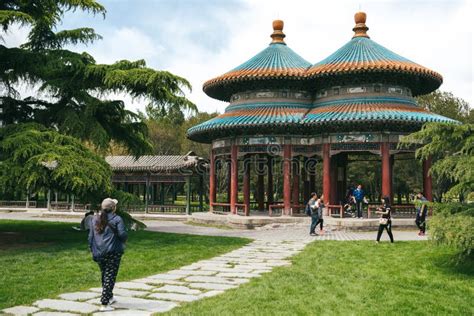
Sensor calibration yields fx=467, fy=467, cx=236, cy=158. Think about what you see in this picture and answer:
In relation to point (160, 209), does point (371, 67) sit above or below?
above

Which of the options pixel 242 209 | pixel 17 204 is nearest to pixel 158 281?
pixel 242 209

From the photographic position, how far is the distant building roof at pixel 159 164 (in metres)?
26.1

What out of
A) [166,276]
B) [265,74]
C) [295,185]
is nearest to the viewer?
[166,276]

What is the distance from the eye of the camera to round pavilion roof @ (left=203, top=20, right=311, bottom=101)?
19984 mm

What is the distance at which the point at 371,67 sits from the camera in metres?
18.0

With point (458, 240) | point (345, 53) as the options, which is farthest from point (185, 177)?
point (458, 240)

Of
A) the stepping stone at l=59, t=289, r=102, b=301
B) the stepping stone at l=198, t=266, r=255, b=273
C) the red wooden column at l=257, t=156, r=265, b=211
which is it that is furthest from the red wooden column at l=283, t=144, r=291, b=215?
the stepping stone at l=59, t=289, r=102, b=301

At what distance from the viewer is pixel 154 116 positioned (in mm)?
14570

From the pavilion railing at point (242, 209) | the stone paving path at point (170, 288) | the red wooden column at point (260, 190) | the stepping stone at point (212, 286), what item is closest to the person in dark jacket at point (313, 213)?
the stone paving path at point (170, 288)

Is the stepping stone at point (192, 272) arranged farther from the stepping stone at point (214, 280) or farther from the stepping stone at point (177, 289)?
the stepping stone at point (177, 289)

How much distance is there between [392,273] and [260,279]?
2.49 m

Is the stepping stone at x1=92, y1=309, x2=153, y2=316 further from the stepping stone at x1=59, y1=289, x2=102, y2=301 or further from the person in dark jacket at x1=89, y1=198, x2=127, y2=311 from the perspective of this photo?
the stepping stone at x1=59, y1=289, x2=102, y2=301

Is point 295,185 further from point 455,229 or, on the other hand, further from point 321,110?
point 455,229

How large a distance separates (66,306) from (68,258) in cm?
447
